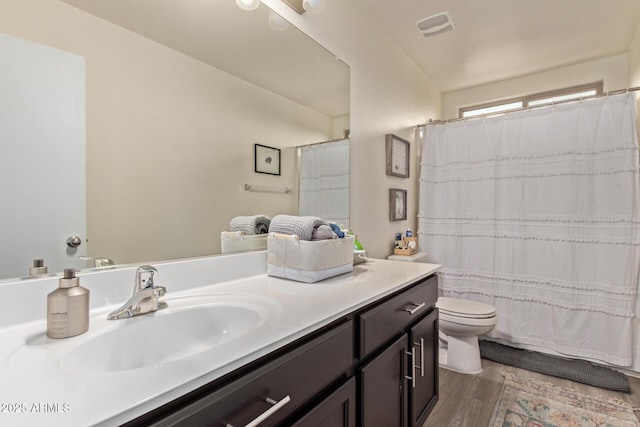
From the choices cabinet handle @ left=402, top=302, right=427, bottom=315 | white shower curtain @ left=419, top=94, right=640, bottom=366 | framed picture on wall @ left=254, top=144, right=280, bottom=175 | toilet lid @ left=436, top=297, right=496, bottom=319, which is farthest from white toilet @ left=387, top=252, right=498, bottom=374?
framed picture on wall @ left=254, top=144, right=280, bottom=175

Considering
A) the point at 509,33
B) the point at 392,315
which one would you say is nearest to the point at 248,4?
the point at 392,315

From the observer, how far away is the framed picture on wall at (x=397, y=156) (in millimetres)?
2326

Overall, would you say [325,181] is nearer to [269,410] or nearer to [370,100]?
[370,100]

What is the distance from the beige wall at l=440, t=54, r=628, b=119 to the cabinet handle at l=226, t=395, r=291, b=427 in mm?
3364

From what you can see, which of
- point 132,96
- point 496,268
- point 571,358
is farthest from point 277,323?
point 571,358

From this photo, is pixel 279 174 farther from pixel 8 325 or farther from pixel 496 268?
pixel 496 268

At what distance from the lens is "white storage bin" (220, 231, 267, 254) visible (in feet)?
4.01

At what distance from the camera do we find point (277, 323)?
0.74 metres

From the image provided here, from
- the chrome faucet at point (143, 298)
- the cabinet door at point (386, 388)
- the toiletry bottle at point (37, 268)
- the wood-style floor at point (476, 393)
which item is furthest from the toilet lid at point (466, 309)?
the toiletry bottle at point (37, 268)

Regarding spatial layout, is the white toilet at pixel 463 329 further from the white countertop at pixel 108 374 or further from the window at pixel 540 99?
the window at pixel 540 99

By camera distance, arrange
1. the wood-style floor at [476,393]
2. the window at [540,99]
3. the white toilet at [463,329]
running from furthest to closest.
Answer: the window at [540,99] → the white toilet at [463,329] → the wood-style floor at [476,393]

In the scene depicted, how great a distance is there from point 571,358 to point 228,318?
8.27 ft

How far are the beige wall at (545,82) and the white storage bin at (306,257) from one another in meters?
2.66

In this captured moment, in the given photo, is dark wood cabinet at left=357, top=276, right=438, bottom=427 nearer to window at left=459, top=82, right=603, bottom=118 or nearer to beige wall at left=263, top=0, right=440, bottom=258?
beige wall at left=263, top=0, right=440, bottom=258
